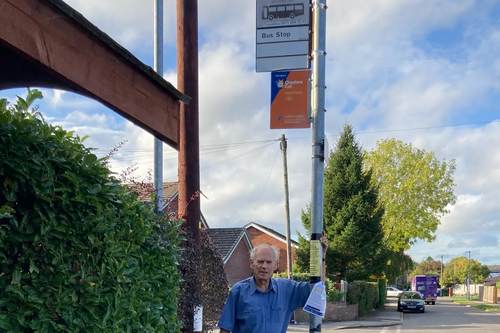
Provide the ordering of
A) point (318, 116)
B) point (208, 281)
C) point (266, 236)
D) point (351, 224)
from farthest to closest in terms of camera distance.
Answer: point (266, 236), point (351, 224), point (208, 281), point (318, 116)

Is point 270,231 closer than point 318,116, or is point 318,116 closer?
point 318,116

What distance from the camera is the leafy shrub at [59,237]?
124 inches

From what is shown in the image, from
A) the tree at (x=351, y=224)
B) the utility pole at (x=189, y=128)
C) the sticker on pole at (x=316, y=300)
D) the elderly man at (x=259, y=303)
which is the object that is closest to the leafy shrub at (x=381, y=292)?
the tree at (x=351, y=224)

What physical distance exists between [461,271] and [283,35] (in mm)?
109508

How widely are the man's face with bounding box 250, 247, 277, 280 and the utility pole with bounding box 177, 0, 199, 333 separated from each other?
331 cm

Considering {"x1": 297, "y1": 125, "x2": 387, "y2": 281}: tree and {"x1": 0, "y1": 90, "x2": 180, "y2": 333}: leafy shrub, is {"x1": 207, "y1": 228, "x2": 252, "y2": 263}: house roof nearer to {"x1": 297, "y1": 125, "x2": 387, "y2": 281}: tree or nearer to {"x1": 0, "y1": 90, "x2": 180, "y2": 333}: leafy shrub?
{"x1": 297, "y1": 125, "x2": 387, "y2": 281}: tree

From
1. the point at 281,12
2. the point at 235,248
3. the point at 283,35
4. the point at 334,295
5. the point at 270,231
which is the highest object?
the point at 281,12

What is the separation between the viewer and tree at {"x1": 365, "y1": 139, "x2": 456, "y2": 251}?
3625 cm

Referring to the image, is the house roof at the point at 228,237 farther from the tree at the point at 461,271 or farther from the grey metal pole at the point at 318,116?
the tree at the point at 461,271

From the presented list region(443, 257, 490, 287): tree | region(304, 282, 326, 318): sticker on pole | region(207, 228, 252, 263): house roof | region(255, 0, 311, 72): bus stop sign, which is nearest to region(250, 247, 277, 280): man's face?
region(304, 282, 326, 318): sticker on pole

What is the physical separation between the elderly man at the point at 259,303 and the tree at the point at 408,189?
33.3 metres

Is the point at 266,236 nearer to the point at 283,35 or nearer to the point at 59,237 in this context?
the point at 283,35

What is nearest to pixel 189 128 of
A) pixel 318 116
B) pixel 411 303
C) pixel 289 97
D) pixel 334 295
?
pixel 289 97

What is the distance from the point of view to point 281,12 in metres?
4.91
